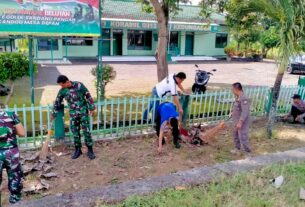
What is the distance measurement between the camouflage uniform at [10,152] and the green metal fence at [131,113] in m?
1.75

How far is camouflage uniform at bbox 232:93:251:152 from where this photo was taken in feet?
18.7

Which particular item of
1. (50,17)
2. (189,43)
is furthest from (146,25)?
(50,17)

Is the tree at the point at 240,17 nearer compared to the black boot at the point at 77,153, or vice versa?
the black boot at the point at 77,153

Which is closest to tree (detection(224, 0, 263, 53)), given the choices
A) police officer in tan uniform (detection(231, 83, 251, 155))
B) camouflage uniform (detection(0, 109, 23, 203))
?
police officer in tan uniform (detection(231, 83, 251, 155))

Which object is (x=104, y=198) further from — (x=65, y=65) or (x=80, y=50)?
(x=80, y=50)

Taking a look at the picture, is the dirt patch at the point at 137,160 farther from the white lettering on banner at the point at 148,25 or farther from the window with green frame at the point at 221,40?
the window with green frame at the point at 221,40

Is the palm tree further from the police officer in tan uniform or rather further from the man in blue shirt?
the man in blue shirt

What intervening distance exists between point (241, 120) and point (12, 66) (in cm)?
694

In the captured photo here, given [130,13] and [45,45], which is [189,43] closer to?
[130,13]

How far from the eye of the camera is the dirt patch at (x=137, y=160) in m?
4.58

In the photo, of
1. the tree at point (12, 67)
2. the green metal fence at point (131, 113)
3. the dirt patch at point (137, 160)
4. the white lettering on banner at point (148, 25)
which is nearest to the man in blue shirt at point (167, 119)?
the dirt patch at point (137, 160)

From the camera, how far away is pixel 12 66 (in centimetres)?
925

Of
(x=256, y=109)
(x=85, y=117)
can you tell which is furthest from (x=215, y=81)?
(x=85, y=117)

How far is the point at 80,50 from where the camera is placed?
24.2m
